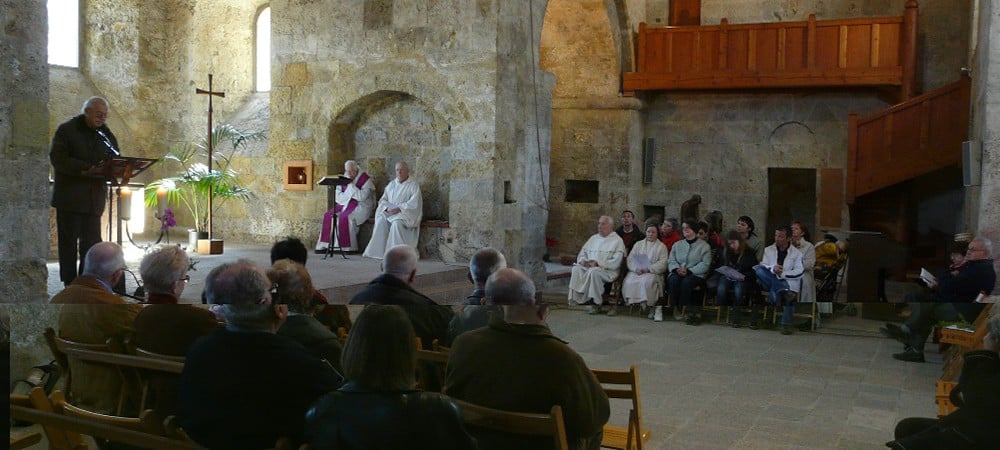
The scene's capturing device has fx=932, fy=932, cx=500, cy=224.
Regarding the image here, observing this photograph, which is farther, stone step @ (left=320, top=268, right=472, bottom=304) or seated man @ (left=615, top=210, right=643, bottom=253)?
seated man @ (left=615, top=210, right=643, bottom=253)

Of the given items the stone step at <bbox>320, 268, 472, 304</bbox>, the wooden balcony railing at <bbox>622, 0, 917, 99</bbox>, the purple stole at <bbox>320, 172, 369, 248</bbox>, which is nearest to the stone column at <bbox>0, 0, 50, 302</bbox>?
the stone step at <bbox>320, 268, 472, 304</bbox>

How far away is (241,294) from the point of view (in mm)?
2258

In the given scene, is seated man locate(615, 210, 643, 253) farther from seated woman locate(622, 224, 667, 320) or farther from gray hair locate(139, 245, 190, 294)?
gray hair locate(139, 245, 190, 294)

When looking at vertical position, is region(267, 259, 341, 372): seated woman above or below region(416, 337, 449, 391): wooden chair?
above

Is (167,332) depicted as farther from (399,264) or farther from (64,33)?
(64,33)

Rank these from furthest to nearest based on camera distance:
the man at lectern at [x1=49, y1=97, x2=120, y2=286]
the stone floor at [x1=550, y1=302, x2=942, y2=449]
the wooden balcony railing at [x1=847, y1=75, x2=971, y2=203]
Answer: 1. the wooden balcony railing at [x1=847, y1=75, x2=971, y2=203]
2. the man at lectern at [x1=49, y1=97, x2=120, y2=286]
3. the stone floor at [x1=550, y1=302, x2=942, y2=449]

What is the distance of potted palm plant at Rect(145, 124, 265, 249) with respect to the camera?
1009cm

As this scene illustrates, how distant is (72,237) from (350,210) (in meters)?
4.46

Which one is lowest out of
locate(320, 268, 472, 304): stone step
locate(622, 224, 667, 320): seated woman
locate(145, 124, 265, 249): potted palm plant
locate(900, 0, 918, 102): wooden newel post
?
locate(320, 268, 472, 304): stone step

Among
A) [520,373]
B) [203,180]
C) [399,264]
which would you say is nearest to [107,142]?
[399,264]

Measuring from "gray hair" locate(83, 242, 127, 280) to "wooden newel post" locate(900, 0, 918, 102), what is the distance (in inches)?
414

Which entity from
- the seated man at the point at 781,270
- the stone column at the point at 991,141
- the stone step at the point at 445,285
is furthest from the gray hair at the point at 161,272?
the stone column at the point at 991,141

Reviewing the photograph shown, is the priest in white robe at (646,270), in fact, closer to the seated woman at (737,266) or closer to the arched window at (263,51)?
the seated woman at (737,266)

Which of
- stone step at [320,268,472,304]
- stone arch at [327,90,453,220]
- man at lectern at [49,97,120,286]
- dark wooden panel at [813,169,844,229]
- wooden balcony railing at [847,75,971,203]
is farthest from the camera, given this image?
dark wooden panel at [813,169,844,229]
